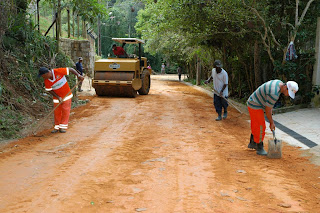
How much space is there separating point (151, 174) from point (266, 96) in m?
2.56

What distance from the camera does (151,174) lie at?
5254 mm

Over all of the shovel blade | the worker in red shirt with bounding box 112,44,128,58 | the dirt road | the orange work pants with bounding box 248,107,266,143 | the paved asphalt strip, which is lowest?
the paved asphalt strip

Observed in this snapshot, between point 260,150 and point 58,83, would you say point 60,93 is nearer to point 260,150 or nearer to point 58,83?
point 58,83

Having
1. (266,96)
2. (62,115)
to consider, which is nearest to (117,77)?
(62,115)

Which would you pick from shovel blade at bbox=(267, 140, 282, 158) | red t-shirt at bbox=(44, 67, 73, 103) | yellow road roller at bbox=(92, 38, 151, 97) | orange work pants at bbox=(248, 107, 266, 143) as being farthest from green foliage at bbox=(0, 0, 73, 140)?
shovel blade at bbox=(267, 140, 282, 158)

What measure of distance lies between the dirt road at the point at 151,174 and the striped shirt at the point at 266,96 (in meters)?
0.95

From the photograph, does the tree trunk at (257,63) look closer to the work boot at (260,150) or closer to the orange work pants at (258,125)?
the orange work pants at (258,125)

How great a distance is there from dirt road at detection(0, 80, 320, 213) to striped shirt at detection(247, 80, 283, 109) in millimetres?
950

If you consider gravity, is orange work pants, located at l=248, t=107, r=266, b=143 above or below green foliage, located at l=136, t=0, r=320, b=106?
below

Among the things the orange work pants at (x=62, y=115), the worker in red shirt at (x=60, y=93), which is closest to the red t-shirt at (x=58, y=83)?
the worker in red shirt at (x=60, y=93)

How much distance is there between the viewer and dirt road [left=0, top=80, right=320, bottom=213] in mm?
4195

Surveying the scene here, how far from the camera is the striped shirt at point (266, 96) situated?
613 cm

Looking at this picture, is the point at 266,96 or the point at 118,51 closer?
the point at 266,96

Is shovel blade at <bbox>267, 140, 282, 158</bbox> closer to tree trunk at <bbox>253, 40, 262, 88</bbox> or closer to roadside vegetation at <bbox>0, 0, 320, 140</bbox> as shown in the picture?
roadside vegetation at <bbox>0, 0, 320, 140</bbox>
